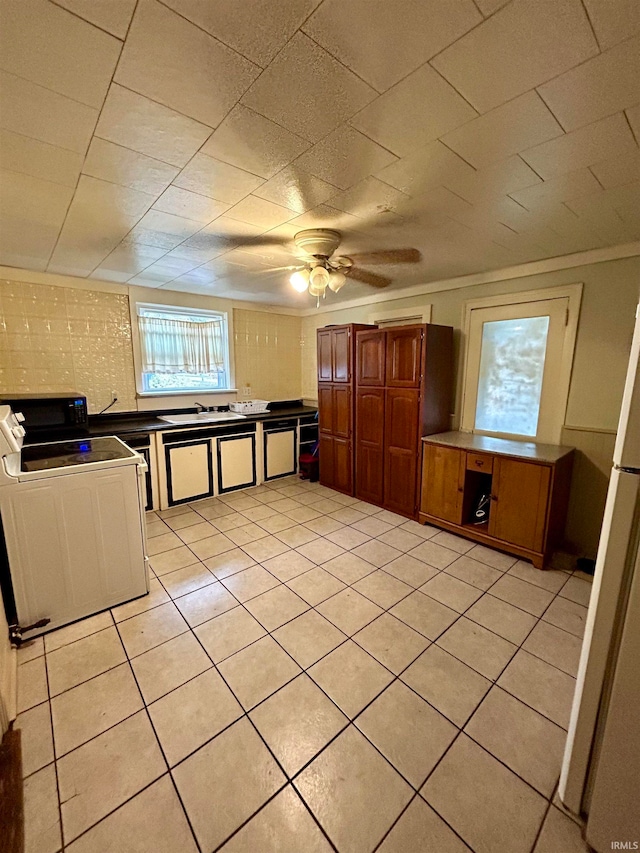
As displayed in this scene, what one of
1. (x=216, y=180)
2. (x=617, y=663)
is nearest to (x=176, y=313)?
(x=216, y=180)

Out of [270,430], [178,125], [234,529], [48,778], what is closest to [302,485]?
[270,430]

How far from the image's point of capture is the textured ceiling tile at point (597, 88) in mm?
954

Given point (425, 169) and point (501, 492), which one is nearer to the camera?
point (425, 169)

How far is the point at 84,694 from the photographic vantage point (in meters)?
1.55

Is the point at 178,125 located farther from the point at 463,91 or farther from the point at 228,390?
the point at 228,390

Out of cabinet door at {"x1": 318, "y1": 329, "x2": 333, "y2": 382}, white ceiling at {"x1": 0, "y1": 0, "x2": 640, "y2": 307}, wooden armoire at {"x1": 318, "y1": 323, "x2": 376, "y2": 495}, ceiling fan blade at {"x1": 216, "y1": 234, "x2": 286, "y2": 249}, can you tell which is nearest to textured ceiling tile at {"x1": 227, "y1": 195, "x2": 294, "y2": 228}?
white ceiling at {"x1": 0, "y1": 0, "x2": 640, "y2": 307}

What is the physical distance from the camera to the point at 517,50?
0.94 metres

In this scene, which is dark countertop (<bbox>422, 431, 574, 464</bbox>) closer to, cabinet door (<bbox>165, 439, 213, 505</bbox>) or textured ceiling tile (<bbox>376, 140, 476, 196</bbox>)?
textured ceiling tile (<bbox>376, 140, 476, 196</bbox>)

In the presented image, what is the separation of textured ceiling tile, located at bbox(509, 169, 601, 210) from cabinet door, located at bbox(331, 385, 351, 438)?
2226 mm

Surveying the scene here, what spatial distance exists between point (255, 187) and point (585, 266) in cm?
245

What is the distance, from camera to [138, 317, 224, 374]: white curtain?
3832 mm

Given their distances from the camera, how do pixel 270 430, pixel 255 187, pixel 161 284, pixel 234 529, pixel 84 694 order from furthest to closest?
pixel 270 430, pixel 161 284, pixel 234 529, pixel 255 187, pixel 84 694

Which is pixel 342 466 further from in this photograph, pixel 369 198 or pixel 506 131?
pixel 506 131

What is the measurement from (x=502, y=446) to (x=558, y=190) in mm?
1780
